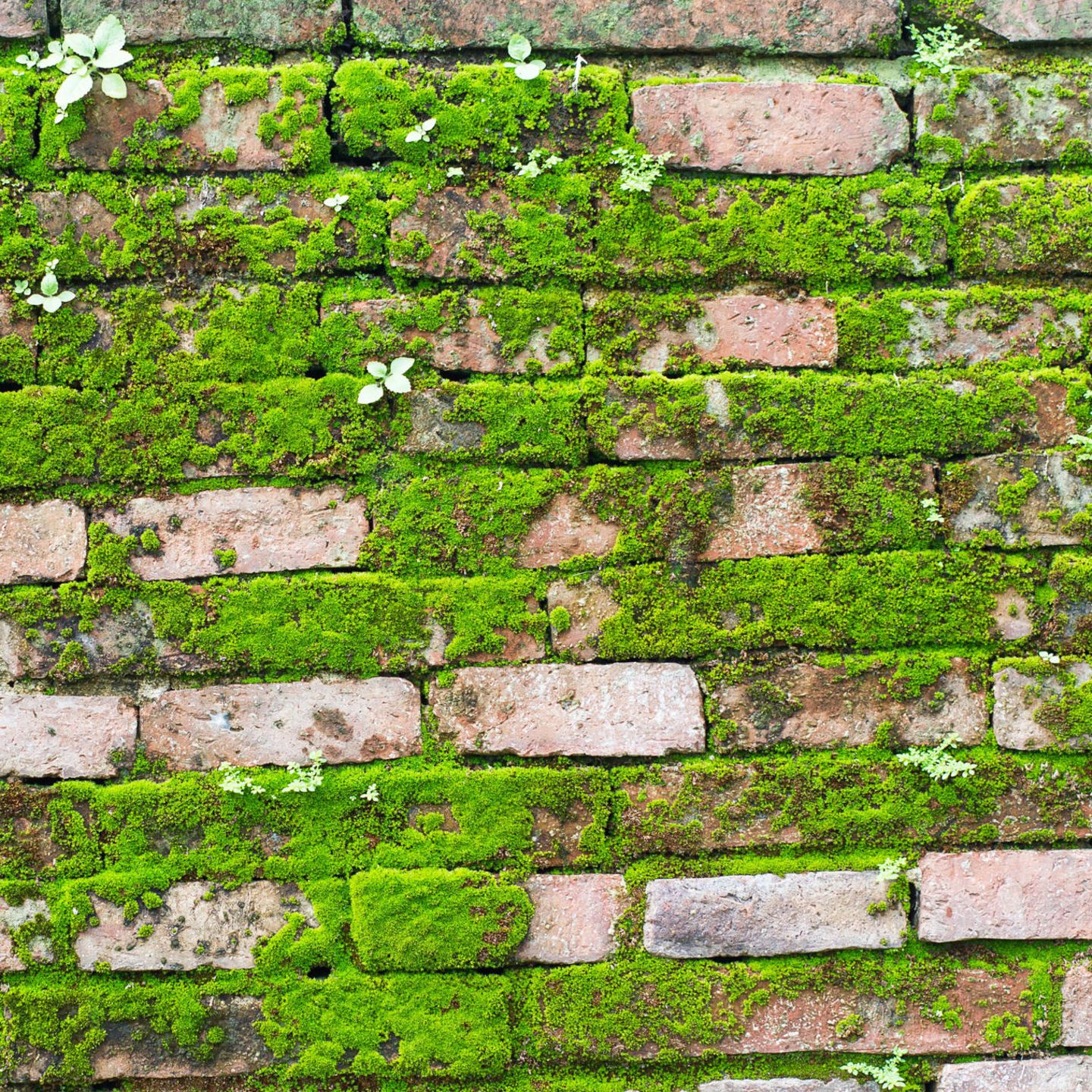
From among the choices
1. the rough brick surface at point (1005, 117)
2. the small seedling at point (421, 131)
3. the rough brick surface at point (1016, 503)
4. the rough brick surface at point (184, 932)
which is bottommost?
the rough brick surface at point (184, 932)

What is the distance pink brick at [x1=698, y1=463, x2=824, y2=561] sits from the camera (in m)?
1.76

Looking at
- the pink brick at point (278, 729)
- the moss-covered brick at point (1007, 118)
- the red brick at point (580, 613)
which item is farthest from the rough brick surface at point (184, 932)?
the moss-covered brick at point (1007, 118)

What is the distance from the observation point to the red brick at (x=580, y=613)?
174 cm

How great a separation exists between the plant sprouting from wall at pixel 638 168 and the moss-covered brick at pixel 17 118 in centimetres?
114

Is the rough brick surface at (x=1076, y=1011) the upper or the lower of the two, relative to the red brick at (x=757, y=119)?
lower

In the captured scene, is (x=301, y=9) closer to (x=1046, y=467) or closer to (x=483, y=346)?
(x=483, y=346)

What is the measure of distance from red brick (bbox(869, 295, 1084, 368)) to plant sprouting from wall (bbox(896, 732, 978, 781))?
747 mm

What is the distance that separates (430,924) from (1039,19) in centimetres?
216

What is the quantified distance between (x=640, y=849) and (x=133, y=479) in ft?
4.00

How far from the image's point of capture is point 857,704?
1743 mm

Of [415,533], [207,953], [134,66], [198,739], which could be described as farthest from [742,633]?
[134,66]

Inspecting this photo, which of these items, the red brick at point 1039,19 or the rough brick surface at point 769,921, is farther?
the red brick at point 1039,19

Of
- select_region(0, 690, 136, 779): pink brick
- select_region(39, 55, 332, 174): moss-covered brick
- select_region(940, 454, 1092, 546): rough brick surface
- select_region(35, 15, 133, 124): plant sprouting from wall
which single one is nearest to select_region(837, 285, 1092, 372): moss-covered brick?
select_region(940, 454, 1092, 546): rough brick surface

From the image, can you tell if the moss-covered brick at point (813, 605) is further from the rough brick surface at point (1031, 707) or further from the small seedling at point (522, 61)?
the small seedling at point (522, 61)
